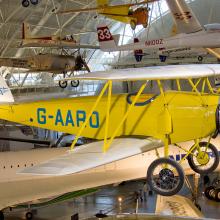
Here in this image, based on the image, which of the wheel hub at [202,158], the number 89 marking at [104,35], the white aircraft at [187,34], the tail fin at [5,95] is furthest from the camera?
the number 89 marking at [104,35]

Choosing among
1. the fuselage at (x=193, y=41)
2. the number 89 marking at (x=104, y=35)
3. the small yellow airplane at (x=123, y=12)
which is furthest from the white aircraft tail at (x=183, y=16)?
the number 89 marking at (x=104, y=35)

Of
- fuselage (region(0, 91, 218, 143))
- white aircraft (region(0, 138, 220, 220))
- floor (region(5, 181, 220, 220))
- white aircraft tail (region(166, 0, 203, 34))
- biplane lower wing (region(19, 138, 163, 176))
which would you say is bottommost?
floor (region(5, 181, 220, 220))

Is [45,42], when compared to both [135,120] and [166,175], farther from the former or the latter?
[166,175]

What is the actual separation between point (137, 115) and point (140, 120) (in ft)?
0.34

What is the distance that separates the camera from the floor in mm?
14547

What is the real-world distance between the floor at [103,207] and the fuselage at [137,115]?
6.78 meters

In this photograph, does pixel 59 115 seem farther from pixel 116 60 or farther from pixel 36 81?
pixel 116 60

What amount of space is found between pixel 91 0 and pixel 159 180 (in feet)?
67.3

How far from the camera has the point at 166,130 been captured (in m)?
6.90

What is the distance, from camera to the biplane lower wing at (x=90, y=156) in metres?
5.20

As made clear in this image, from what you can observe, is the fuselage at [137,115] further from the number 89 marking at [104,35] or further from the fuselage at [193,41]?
the number 89 marking at [104,35]

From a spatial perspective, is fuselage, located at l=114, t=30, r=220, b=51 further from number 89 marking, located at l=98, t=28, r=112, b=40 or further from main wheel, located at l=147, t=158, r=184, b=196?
main wheel, located at l=147, t=158, r=184, b=196

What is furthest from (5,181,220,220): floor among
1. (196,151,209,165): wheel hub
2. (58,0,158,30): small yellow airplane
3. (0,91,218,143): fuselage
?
(58,0,158,30): small yellow airplane

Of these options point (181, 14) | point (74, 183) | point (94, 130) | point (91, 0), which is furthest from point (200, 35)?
point (91, 0)
